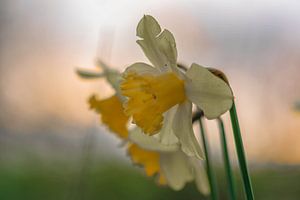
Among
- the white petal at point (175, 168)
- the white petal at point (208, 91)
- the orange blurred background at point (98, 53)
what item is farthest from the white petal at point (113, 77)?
the orange blurred background at point (98, 53)

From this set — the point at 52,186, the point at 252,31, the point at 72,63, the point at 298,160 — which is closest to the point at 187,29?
the point at 252,31

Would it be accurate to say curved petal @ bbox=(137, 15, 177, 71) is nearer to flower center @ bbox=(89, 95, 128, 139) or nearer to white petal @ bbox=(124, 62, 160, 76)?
white petal @ bbox=(124, 62, 160, 76)

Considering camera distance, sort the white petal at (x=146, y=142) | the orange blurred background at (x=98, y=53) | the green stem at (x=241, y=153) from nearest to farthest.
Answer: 1. the green stem at (x=241, y=153)
2. the white petal at (x=146, y=142)
3. the orange blurred background at (x=98, y=53)

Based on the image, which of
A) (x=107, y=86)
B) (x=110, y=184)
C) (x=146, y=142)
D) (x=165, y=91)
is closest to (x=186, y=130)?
(x=165, y=91)

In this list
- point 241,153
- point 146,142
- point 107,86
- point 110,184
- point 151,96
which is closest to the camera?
point 241,153

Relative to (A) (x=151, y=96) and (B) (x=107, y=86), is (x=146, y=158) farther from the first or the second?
(B) (x=107, y=86)

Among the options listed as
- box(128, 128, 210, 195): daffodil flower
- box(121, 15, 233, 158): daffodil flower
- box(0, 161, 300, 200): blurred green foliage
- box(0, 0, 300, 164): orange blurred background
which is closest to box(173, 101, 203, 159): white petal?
box(121, 15, 233, 158): daffodil flower

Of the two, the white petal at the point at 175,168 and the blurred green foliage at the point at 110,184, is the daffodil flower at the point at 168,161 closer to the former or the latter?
the white petal at the point at 175,168
